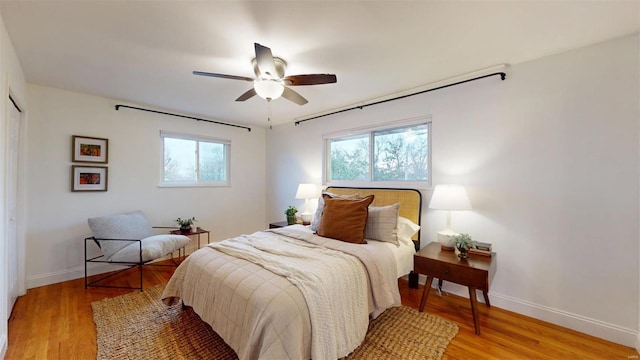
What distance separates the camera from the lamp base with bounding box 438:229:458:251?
2.45 meters

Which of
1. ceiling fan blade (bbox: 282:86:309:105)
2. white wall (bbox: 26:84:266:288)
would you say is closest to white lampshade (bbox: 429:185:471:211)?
ceiling fan blade (bbox: 282:86:309:105)

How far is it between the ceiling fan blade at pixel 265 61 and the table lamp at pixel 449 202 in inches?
74.8

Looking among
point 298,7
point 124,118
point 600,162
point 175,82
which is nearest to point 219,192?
point 124,118

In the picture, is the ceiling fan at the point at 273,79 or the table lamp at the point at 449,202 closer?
the ceiling fan at the point at 273,79

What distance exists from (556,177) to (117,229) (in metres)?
4.60

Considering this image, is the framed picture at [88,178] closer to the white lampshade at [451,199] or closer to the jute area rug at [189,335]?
the jute area rug at [189,335]

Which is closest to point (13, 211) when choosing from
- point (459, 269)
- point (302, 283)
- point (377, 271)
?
point (302, 283)

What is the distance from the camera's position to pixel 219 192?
448 centimetres

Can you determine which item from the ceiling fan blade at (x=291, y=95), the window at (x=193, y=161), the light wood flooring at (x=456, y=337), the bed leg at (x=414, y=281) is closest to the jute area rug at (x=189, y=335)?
the light wood flooring at (x=456, y=337)

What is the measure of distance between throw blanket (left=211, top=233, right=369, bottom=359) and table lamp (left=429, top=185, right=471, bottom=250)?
107 centimetres

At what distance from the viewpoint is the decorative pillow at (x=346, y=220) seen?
2.45 metres

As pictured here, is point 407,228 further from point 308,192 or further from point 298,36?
point 298,36

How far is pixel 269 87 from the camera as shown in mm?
2055

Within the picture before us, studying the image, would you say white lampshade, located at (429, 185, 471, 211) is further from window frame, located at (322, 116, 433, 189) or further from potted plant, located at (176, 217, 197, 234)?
potted plant, located at (176, 217, 197, 234)
